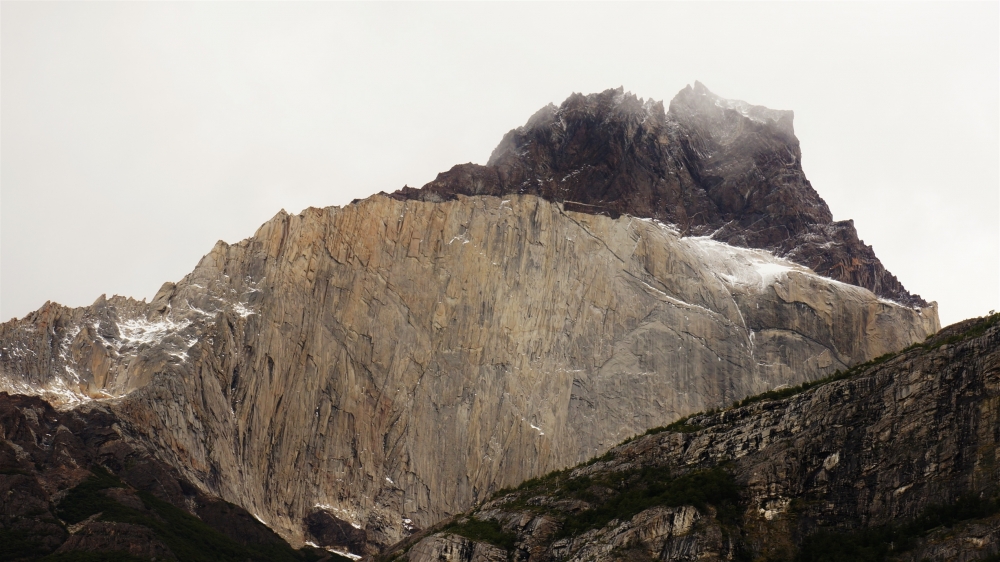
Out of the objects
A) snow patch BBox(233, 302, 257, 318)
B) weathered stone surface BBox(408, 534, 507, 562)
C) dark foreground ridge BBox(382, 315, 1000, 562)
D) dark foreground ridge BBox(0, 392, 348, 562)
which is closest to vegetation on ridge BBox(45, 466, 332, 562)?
dark foreground ridge BBox(0, 392, 348, 562)

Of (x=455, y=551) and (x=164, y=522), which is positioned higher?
(x=164, y=522)

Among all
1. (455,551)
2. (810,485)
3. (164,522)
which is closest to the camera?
(810,485)

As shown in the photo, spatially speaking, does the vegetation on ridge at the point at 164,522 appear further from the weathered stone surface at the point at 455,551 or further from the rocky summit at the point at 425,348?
the weathered stone surface at the point at 455,551

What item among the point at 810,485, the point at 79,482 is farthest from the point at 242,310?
the point at 810,485

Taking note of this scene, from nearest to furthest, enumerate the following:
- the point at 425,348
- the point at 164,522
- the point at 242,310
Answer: the point at 164,522 → the point at 425,348 → the point at 242,310

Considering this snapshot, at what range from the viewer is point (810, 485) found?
3526 inches

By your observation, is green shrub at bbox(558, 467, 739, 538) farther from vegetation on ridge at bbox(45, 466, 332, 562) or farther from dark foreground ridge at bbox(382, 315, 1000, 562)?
vegetation on ridge at bbox(45, 466, 332, 562)

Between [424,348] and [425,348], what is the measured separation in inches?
7.4

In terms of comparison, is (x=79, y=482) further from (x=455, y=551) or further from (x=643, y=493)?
(x=643, y=493)

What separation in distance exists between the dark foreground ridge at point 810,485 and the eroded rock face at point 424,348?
212ft

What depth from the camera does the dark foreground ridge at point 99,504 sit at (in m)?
134

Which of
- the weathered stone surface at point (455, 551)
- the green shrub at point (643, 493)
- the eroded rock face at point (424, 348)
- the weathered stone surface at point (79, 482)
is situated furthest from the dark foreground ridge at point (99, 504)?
the green shrub at point (643, 493)

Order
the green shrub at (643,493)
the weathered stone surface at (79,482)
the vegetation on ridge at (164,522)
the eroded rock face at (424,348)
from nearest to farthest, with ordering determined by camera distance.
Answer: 1. the green shrub at (643,493)
2. the weathered stone surface at (79,482)
3. the vegetation on ridge at (164,522)
4. the eroded rock face at (424,348)

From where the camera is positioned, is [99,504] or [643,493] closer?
[643,493]
